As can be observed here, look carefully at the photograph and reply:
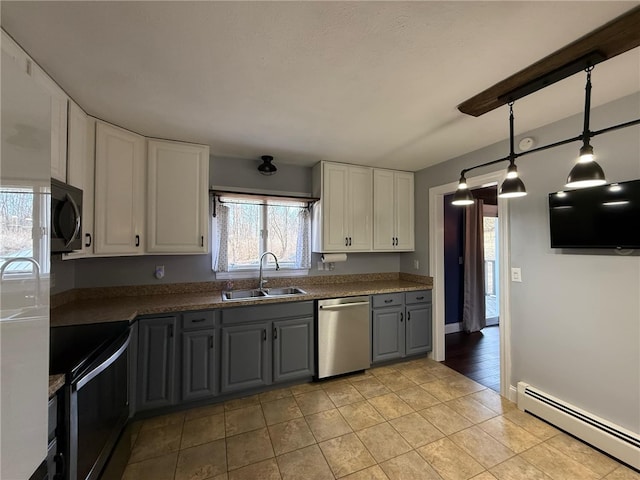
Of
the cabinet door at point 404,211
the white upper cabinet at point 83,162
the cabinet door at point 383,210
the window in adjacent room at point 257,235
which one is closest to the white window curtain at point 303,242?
the window in adjacent room at point 257,235

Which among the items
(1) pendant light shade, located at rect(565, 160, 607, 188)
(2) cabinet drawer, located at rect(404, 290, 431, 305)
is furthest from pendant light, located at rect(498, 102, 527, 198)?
(2) cabinet drawer, located at rect(404, 290, 431, 305)

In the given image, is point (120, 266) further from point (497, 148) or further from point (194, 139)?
point (497, 148)

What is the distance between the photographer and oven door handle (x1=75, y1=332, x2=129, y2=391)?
120 centimetres

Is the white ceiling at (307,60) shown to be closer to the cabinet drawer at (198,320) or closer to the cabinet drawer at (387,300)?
the cabinet drawer at (198,320)

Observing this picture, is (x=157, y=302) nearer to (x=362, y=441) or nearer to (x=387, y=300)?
(x=362, y=441)

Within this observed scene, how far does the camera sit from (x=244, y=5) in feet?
3.64

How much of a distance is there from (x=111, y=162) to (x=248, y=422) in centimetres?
240

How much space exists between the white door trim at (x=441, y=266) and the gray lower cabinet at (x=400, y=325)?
105 mm

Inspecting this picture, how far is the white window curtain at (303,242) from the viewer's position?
3.26m

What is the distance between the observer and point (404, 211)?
11.6 ft

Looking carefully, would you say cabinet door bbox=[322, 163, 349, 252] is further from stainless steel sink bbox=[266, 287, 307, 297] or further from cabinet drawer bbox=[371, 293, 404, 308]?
cabinet drawer bbox=[371, 293, 404, 308]

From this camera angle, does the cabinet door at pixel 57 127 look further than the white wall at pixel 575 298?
No

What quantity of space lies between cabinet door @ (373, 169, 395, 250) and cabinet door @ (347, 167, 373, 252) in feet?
0.24

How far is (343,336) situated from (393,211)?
5.60 feet
